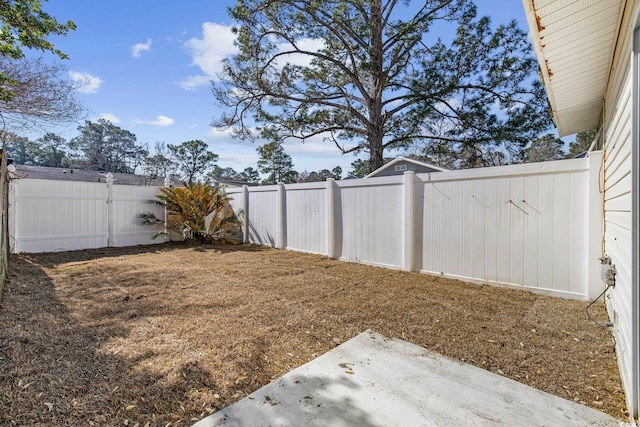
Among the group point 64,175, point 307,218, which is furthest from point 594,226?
point 64,175

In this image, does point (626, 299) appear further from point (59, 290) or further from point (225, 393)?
point (59, 290)

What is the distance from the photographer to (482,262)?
4.29m

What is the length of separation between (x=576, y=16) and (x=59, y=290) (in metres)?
5.93

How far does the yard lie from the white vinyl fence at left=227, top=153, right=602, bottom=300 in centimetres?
31

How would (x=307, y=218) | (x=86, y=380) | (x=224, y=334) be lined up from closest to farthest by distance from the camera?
(x=86, y=380)
(x=224, y=334)
(x=307, y=218)

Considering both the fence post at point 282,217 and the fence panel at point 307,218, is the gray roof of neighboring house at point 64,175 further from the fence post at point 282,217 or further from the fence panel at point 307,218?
the fence panel at point 307,218

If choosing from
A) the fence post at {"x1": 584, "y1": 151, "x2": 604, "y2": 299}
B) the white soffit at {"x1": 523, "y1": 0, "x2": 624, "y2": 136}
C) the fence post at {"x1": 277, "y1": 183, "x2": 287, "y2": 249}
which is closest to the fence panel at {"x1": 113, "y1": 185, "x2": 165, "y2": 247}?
the fence post at {"x1": 277, "y1": 183, "x2": 287, "y2": 249}

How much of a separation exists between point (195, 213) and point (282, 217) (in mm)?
2473

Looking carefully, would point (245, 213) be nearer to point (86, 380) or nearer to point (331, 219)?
point (331, 219)

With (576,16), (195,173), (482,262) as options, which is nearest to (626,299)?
(576,16)

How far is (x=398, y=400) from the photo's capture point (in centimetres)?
187

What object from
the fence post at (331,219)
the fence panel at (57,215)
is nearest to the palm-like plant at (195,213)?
the fence panel at (57,215)

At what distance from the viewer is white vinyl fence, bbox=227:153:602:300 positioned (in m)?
3.56

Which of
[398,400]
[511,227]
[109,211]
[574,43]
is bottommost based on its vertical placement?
[398,400]
